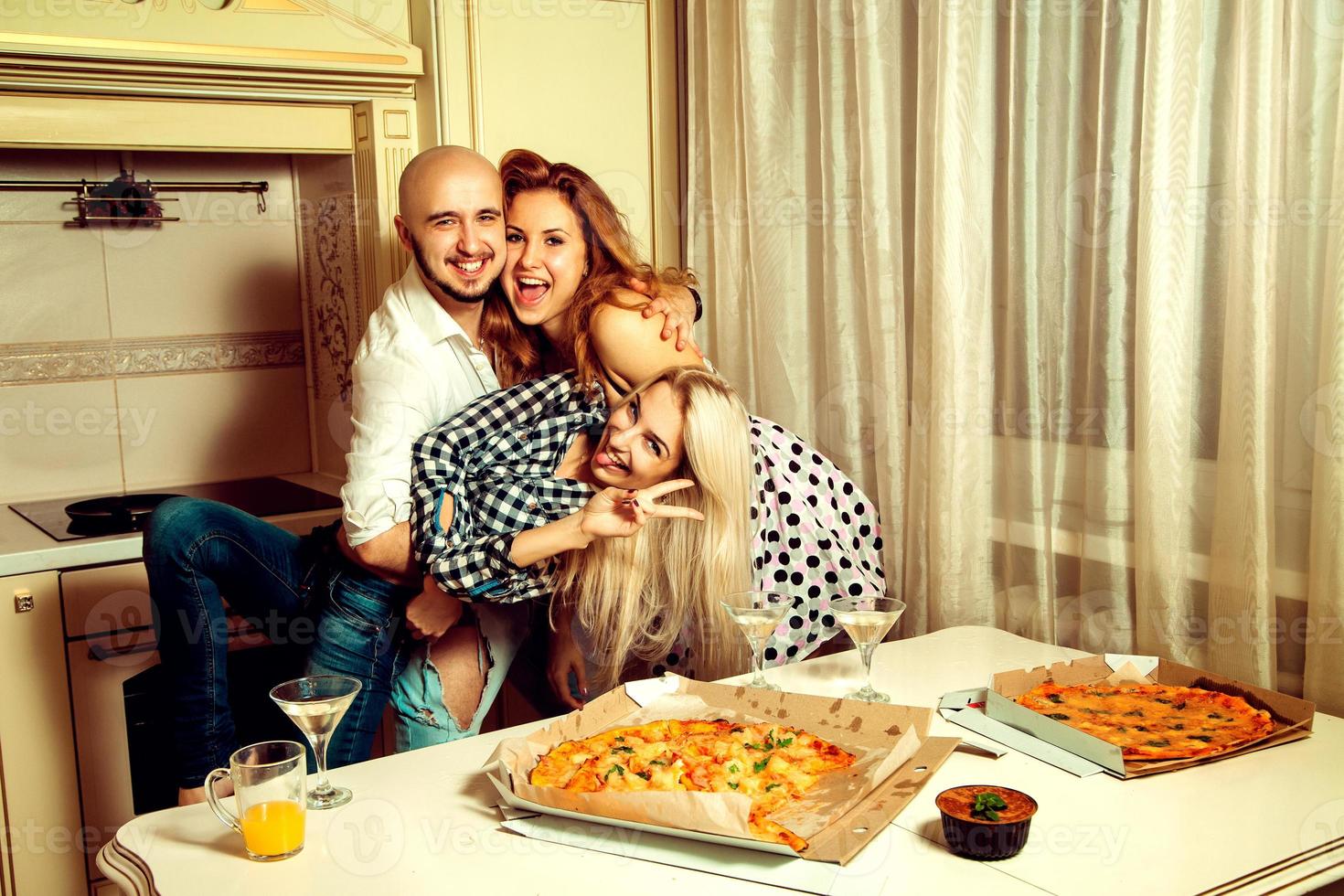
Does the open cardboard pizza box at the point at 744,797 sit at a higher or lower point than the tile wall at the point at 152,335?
lower

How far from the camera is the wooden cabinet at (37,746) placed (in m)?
2.13

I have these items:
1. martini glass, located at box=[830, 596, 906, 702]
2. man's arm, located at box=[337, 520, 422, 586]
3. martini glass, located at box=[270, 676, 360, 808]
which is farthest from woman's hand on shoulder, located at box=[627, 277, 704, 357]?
martini glass, located at box=[270, 676, 360, 808]

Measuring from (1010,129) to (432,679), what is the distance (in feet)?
4.64

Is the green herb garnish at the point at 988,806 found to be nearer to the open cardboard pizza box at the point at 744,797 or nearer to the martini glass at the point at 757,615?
the open cardboard pizza box at the point at 744,797

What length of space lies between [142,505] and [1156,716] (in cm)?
203

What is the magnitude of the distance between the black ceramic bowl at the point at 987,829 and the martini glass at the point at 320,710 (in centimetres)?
66

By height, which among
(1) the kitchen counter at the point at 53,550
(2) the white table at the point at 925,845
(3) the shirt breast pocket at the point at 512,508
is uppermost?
(3) the shirt breast pocket at the point at 512,508

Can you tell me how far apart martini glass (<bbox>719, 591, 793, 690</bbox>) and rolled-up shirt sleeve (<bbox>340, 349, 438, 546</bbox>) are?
2.14 feet

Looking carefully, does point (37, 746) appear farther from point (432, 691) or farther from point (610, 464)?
point (610, 464)

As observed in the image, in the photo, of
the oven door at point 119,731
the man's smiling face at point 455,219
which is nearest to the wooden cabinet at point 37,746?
the oven door at point 119,731

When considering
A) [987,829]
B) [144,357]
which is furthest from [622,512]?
[144,357]

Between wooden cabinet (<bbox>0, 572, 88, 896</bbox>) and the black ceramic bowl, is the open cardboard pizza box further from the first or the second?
wooden cabinet (<bbox>0, 572, 88, 896</bbox>)

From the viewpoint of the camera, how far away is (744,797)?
1100mm

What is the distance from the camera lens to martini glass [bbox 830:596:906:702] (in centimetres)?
150
